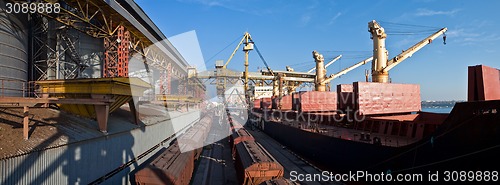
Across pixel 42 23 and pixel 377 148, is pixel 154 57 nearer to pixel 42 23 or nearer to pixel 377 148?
pixel 42 23

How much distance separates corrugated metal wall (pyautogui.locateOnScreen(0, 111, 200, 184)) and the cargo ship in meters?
13.0

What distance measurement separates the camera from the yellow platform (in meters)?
14.0

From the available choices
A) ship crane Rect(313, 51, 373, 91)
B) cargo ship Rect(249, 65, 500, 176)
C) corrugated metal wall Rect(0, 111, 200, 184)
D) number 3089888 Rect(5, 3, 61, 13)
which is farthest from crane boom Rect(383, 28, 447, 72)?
number 3089888 Rect(5, 3, 61, 13)

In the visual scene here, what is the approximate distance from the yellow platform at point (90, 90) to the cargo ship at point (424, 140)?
13528 millimetres

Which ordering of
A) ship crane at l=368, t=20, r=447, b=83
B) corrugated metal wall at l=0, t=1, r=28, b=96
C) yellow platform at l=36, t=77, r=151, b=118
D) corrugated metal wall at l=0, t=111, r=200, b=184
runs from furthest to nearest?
ship crane at l=368, t=20, r=447, b=83 < corrugated metal wall at l=0, t=1, r=28, b=96 < yellow platform at l=36, t=77, r=151, b=118 < corrugated metal wall at l=0, t=111, r=200, b=184

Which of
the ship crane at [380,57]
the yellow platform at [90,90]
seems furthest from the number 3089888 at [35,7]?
the ship crane at [380,57]

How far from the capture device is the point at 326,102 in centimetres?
3006

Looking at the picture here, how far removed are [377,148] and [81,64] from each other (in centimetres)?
2596

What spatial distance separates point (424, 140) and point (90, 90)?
16.5 metres

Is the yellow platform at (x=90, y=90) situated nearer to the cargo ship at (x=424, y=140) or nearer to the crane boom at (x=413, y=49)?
the cargo ship at (x=424, y=140)

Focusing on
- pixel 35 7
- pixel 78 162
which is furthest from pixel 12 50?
pixel 78 162

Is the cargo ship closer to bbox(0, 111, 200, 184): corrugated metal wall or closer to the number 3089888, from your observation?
bbox(0, 111, 200, 184): corrugated metal wall

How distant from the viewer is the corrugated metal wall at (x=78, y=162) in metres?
8.33

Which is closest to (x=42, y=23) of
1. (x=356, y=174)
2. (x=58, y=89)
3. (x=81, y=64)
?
(x=81, y=64)
